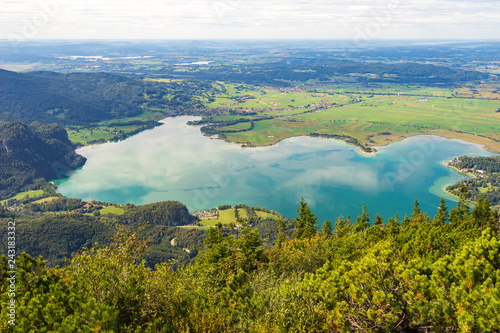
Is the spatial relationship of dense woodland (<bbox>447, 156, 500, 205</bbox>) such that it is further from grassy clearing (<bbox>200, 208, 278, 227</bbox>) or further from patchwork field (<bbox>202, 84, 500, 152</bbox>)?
grassy clearing (<bbox>200, 208, 278, 227</bbox>)

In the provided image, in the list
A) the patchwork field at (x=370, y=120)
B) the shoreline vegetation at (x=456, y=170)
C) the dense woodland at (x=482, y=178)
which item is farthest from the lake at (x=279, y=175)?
the patchwork field at (x=370, y=120)

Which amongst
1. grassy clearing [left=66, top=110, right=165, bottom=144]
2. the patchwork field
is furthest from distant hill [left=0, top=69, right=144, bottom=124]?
the patchwork field

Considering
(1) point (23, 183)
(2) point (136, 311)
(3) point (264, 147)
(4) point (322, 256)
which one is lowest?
(1) point (23, 183)

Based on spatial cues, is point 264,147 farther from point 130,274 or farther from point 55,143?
point 130,274

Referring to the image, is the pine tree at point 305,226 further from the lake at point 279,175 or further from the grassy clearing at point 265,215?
the grassy clearing at point 265,215

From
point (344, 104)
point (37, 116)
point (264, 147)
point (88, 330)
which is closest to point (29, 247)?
point (88, 330)

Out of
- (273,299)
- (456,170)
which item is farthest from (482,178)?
(273,299)
